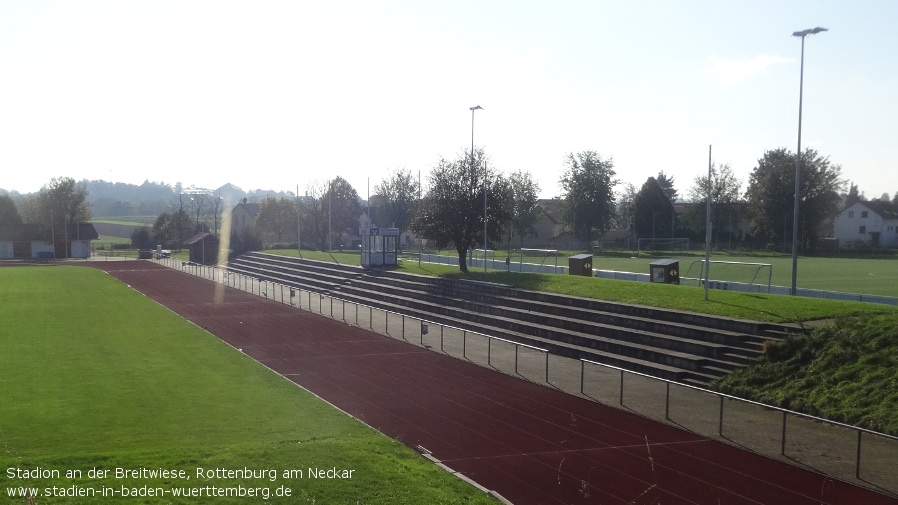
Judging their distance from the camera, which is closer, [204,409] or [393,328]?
[204,409]

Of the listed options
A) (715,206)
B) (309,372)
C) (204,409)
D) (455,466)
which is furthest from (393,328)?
(715,206)

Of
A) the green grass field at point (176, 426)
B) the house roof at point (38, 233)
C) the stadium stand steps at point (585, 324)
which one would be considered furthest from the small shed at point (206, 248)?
the green grass field at point (176, 426)

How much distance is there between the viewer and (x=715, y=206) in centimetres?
8144

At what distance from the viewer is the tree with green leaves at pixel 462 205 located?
4238cm

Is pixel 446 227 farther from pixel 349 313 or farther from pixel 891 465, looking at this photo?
pixel 891 465

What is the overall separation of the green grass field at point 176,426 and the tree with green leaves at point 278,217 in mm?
73026

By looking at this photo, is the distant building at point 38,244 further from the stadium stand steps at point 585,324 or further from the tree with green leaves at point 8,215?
the stadium stand steps at point 585,324

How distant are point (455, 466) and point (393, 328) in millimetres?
16990

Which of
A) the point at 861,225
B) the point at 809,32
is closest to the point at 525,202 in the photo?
the point at 861,225

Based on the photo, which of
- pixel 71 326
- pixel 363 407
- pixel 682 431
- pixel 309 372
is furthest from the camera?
pixel 71 326

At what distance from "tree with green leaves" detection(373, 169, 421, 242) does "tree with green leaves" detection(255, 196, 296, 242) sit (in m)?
11.6

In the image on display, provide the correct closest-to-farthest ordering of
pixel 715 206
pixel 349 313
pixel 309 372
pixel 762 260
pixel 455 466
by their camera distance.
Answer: pixel 455 466
pixel 309 372
pixel 349 313
pixel 762 260
pixel 715 206

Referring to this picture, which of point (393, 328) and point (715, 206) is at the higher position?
point (715, 206)

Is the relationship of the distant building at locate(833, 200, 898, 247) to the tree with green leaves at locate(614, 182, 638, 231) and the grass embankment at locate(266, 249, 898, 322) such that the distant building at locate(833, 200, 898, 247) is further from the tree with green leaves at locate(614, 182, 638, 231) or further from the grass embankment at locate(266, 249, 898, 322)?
the grass embankment at locate(266, 249, 898, 322)
